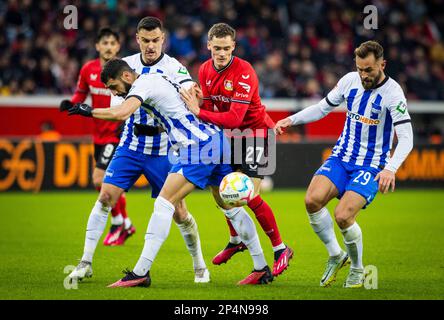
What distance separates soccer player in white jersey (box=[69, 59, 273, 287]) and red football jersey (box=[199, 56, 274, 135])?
0.52 ft

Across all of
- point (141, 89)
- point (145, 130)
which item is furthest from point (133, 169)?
point (141, 89)

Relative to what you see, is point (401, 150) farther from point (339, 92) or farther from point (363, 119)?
point (339, 92)

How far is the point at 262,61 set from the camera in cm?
2059

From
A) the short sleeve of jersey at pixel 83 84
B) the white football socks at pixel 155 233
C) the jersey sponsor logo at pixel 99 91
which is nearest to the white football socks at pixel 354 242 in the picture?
the white football socks at pixel 155 233

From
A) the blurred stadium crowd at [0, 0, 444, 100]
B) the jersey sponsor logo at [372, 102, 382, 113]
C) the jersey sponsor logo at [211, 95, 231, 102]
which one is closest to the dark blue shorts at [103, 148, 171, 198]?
the jersey sponsor logo at [211, 95, 231, 102]

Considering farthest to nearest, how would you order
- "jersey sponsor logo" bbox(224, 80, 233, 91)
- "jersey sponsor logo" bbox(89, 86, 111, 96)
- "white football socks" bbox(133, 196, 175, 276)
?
"jersey sponsor logo" bbox(89, 86, 111, 96), "jersey sponsor logo" bbox(224, 80, 233, 91), "white football socks" bbox(133, 196, 175, 276)

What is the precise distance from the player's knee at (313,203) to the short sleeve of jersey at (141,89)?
1.70m

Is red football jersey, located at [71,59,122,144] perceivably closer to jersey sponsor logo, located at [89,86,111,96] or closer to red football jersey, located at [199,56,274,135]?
jersey sponsor logo, located at [89,86,111,96]

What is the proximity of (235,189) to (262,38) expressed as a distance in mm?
14561

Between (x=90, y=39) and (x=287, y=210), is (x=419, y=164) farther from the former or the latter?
(x=90, y=39)

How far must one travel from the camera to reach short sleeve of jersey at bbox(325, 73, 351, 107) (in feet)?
25.5

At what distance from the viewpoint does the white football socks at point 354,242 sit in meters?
7.33

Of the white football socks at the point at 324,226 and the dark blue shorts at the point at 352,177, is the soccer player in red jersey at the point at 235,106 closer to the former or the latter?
the white football socks at the point at 324,226

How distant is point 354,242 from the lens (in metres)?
7.36
